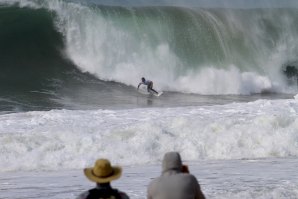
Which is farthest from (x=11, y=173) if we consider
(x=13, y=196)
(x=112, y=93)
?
(x=112, y=93)

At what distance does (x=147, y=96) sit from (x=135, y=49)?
178 inches

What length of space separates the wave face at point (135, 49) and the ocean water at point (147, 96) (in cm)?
5

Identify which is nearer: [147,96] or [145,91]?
[147,96]

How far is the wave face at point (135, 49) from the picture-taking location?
77.4ft

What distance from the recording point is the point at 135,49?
84.3ft

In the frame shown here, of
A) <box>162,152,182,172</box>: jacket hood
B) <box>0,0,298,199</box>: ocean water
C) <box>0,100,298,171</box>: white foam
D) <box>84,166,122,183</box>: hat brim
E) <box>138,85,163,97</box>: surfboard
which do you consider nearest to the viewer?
<box>84,166,122,183</box>: hat brim

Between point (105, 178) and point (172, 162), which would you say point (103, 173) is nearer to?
point (105, 178)

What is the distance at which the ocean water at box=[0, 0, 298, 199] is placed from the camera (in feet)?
36.2

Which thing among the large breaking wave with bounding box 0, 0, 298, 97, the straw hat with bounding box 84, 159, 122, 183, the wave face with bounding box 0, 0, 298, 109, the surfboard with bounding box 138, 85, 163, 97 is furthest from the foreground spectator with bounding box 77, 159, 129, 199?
the large breaking wave with bounding box 0, 0, 298, 97

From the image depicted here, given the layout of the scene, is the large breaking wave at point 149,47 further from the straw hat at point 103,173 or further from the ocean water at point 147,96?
the straw hat at point 103,173

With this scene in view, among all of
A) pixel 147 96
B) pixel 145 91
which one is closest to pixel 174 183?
pixel 147 96

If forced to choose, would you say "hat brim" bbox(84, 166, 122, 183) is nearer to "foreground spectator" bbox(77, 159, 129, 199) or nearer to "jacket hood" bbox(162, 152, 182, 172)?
"foreground spectator" bbox(77, 159, 129, 199)

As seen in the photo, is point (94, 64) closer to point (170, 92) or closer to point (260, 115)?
point (170, 92)

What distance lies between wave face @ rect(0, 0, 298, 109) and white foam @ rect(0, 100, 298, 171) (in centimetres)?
727
